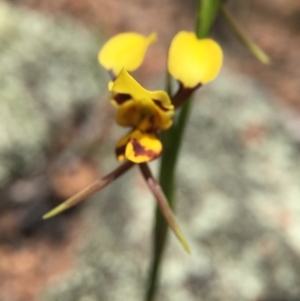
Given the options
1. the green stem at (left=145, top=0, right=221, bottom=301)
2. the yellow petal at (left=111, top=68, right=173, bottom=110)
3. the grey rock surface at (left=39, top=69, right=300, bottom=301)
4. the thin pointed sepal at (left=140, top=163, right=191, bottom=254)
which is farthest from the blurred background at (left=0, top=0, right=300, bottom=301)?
the yellow petal at (left=111, top=68, right=173, bottom=110)

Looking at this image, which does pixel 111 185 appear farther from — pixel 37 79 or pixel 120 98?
pixel 120 98

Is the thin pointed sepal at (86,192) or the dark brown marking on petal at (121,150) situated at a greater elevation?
the dark brown marking on petal at (121,150)

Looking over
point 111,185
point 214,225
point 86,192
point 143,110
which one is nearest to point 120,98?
point 143,110

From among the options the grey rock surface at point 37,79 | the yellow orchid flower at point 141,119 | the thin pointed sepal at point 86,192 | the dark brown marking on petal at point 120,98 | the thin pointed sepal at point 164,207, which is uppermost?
the dark brown marking on petal at point 120,98

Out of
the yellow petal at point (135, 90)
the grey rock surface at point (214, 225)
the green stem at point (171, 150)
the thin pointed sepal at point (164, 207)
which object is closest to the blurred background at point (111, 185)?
the grey rock surface at point (214, 225)

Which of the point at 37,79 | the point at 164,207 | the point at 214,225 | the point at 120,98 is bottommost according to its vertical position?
the point at 214,225

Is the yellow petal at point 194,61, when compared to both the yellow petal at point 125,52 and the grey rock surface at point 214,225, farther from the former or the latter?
the grey rock surface at point 214,225
